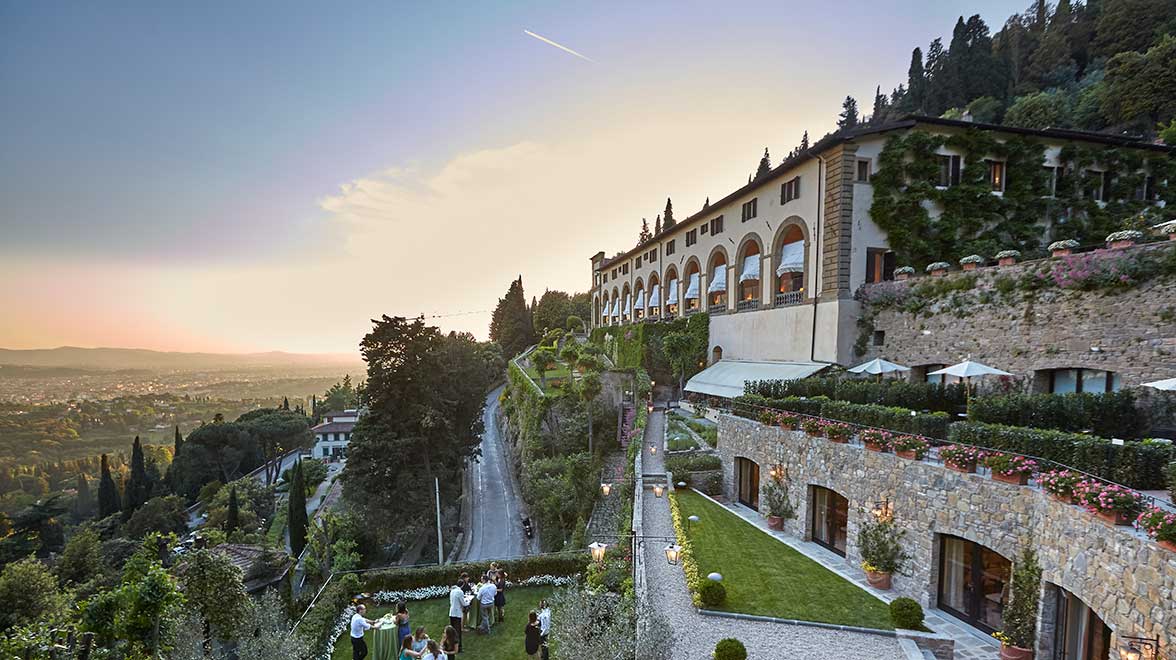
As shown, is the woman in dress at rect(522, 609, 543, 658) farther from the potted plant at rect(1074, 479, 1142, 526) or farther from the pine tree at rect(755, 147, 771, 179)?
the pine tree at rect(755, 147, 771, 179)

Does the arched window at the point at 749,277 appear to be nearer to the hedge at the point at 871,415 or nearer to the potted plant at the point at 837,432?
the hedge at the point at 871,415

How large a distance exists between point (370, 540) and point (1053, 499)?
96.6 feet

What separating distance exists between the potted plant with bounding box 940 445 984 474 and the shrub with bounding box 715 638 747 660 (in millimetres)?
6383

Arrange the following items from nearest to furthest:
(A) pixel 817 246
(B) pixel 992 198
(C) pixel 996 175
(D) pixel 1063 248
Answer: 1. (D) pixel 1063 248
2. (B) pixel 992 198
3. (C) pixel 996 175
4. (A) pixel 817 246

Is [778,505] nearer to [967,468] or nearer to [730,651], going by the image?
[967,468]

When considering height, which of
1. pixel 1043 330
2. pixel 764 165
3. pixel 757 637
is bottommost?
pixel 757 637

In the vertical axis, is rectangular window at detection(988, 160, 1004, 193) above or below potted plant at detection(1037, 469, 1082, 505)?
above

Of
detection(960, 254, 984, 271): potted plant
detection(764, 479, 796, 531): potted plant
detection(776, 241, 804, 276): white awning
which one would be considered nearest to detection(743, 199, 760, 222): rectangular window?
detection(776, 241, 804, 276): white awning

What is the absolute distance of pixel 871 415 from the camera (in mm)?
13977

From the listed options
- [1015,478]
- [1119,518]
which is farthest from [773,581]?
[1119,518]

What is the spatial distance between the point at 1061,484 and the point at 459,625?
1283 cm

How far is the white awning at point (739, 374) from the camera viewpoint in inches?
922

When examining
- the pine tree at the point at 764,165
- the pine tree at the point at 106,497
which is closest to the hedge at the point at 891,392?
the pine tree at the point at 764,165

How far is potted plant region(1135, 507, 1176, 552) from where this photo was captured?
20.7 ft
